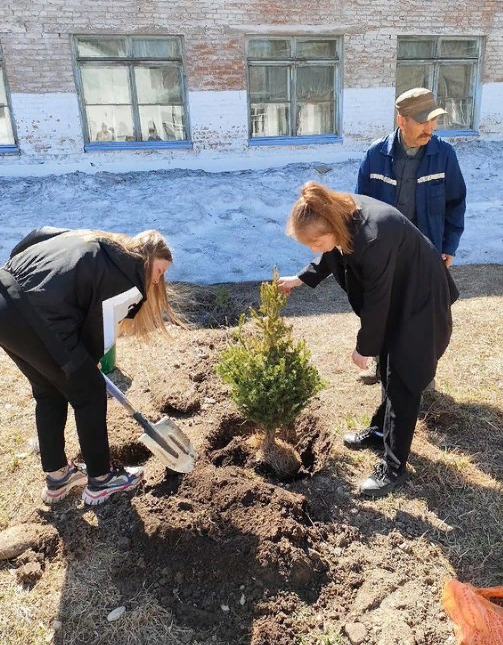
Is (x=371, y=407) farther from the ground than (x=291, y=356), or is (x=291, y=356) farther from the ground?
(x=291, y=356)

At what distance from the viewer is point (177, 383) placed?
4141 mm

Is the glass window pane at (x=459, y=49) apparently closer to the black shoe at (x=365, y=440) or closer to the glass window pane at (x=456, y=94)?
the glass window pane at (x=456, y=94)

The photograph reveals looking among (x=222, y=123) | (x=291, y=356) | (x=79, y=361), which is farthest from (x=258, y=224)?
(x=79, y=361)

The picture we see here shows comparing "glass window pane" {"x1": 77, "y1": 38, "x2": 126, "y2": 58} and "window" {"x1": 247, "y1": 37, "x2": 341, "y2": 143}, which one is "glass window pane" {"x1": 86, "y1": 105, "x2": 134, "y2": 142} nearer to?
"glass window pane" {"x1": 77, "y1": 38, "x2": 126, "y2": 58}

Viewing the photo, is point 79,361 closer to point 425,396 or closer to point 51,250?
point 51,250

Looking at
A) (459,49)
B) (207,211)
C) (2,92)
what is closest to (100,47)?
(2,92)

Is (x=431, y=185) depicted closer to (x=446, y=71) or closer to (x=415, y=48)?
(x=415, y=48)

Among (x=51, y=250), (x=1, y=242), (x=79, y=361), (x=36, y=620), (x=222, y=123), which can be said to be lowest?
(x=36, y=620)

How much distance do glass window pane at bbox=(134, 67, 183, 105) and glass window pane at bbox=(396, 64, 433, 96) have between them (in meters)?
4.36

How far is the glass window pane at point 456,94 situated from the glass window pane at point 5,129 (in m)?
8.28

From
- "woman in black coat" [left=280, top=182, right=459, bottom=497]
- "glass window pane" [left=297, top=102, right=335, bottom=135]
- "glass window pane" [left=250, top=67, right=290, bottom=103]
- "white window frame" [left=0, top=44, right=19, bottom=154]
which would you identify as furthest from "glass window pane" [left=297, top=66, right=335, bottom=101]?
"woman in black coat" [left=280, top=182, right=459, bottom=497]

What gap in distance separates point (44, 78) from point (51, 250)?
26.2 feet

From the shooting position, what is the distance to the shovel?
9.35 feet

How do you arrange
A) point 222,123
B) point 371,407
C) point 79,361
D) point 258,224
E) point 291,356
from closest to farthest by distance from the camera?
point 79,361
point 291,356
point 371,407
point 258,224
point 222,123
